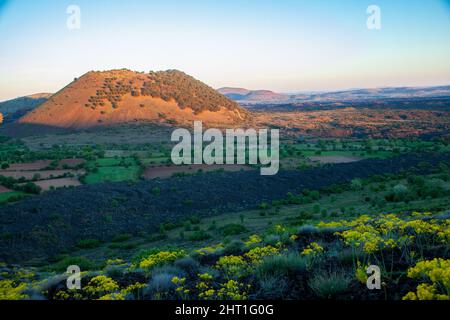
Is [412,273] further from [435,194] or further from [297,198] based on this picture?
[297,198]

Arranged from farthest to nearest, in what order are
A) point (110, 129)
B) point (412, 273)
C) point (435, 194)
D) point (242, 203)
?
1. point (110, 129)
2. point (242, 203)
3. point (435, 194)
4. point (412, 273)

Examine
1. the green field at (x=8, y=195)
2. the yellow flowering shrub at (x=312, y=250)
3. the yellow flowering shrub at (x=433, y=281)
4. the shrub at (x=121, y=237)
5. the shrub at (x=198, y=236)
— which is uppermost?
the yellow flowering shrub at (x=433, y=281)

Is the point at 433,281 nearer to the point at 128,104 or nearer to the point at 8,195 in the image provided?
the point at 8,195

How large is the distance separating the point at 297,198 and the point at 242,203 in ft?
12.7

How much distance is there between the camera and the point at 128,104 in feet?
269

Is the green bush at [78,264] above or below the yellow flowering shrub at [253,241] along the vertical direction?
below

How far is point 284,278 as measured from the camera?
618cm

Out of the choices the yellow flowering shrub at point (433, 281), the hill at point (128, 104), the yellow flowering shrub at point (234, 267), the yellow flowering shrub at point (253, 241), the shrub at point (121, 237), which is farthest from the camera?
the hill at point (128, 104)

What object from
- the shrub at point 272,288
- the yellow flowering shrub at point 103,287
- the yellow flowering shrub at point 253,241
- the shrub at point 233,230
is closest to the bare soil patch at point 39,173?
the shrub at point 233,230

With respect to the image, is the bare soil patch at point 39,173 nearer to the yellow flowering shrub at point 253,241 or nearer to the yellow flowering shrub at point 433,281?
the yellow flowering shrub at point 253,241

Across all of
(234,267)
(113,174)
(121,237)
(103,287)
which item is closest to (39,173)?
(113,174)

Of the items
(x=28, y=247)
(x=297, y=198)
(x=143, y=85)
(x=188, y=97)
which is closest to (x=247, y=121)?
(x=188, y=97)

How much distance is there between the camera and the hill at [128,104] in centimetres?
7800
